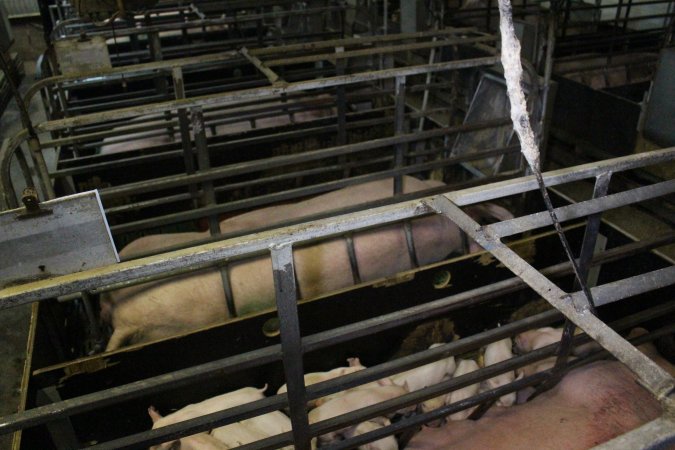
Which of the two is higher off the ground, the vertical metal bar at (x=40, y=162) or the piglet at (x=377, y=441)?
the vertical metal bar at (x=40, y=162)

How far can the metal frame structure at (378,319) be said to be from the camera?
1319mm

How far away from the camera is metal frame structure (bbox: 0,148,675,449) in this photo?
1.32 m

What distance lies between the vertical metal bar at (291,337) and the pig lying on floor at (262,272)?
100 centimetres

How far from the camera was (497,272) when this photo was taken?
303 cm

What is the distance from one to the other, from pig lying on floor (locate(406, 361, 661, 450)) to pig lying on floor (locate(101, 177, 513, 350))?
978mm

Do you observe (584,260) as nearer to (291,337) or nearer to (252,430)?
(291,337)

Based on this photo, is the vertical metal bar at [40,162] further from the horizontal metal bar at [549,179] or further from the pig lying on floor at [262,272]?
the horizontal metal bar at [549,179]

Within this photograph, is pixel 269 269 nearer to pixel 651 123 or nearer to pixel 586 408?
pixel 586 408

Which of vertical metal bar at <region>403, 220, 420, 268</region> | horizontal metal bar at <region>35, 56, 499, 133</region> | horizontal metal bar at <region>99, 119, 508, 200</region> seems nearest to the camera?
horizontal metal bar at <region>35, 56, 499, 133</region>

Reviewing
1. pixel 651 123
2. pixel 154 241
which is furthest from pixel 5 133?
pixel 651 123

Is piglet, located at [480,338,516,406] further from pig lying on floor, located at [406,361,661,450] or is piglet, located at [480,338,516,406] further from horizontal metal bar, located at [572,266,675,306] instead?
horizontal metal bar, located at [572,266,675,306]

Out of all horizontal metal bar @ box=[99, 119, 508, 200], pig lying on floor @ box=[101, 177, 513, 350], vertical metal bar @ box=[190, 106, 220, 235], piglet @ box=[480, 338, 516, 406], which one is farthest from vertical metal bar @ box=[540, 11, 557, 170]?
vertical metal bar @ box=[190, 106, 220, 235]

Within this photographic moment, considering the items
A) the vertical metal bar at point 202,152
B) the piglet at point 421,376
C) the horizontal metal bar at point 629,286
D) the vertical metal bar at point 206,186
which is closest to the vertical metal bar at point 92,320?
the vertical metal bar at point 206,186

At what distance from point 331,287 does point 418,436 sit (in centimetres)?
94
